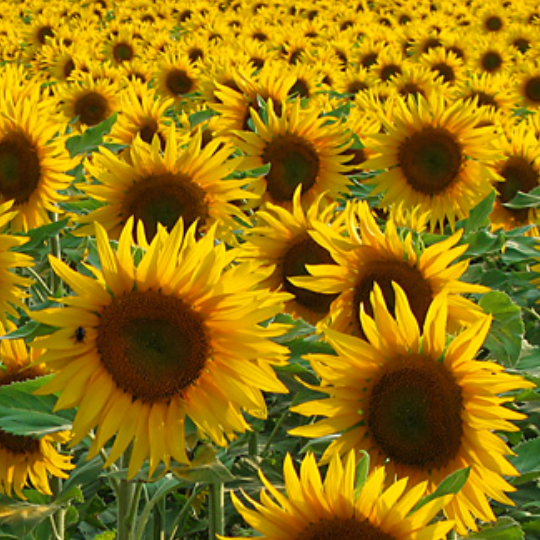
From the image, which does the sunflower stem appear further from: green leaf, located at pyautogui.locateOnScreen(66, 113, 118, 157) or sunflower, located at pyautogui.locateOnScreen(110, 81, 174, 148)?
sunflower, located at pyautogui.locateOnScreen(110, 81, 174, 148)

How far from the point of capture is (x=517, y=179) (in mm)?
4445

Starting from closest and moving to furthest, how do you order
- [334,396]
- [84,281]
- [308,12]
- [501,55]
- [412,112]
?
1. [84,281]
2. [334,396]
3. [412,112]
4. [501,55]
5. [308,12]

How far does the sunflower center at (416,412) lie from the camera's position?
2.15 metres

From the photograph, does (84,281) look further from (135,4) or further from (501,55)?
(135,4)

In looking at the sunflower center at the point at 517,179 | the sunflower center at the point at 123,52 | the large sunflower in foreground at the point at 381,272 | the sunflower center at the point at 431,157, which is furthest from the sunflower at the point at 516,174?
the sunflower center at the point at 123,52

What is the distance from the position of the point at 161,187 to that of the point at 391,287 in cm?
98

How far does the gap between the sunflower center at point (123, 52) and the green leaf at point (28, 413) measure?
29.4 ft

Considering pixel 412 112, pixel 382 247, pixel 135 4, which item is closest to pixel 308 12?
pixel 135 4

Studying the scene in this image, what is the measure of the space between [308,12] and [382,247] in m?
12.8

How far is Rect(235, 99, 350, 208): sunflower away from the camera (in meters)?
4.12

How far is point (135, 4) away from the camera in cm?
1512

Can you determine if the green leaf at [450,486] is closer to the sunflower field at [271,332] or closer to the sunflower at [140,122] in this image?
the sunflower field at [271,332]

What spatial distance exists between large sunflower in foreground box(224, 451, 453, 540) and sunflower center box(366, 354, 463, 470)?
1.50 ft

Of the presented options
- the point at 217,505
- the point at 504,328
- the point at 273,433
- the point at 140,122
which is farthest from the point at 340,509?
the point at 140,122
